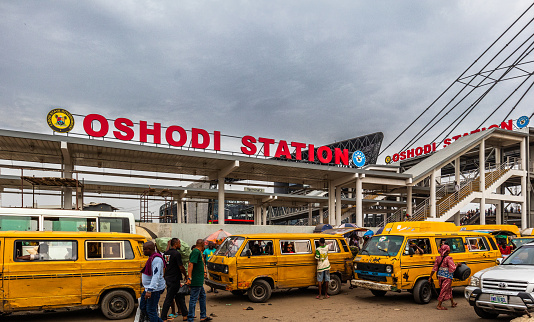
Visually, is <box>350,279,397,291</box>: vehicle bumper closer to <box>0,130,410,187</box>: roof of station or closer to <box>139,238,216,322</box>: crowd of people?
<box>139,238,216,322</box>: crowd of people

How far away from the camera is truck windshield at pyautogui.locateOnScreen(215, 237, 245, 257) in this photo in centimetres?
1199

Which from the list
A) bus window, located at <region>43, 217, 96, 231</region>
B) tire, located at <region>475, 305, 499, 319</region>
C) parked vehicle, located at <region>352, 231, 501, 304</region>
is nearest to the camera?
tire, located at <region>475, 305, 499, 319</region>

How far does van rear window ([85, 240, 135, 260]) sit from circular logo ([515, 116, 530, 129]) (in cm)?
3623

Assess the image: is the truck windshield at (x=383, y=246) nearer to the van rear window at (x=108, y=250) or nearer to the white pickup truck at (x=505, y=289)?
the white pickup truck at (x=505, y=289)

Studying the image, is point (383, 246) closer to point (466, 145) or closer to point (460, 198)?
point (460, 198)

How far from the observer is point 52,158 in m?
24.4

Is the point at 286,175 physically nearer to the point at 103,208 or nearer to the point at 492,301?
the point at 103,208

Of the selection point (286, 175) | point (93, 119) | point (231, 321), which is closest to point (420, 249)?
point (231, 321)

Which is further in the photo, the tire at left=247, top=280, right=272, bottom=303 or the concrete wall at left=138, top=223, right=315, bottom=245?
the concrete wall at left=138, top=223, right=315, bottom=245

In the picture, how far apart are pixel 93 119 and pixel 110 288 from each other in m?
15.0

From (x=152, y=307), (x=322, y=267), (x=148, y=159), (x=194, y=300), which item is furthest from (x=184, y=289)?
(x=148, y=159)

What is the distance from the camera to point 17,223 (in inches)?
498

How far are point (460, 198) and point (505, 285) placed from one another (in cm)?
2554

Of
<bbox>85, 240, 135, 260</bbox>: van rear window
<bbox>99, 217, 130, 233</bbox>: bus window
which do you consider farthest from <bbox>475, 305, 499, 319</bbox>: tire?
<bbox>99, 217, 130, 233</bbox>: bus window
